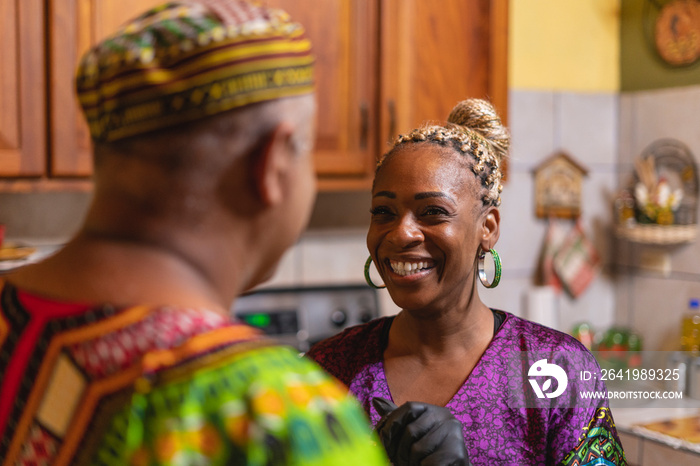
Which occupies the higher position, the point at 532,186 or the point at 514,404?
the point at 532,186

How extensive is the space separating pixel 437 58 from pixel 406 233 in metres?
1.15

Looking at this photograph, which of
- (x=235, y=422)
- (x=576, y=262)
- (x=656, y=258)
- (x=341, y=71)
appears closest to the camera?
(x=235, y=422)

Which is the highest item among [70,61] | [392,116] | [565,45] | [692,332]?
[565,45]

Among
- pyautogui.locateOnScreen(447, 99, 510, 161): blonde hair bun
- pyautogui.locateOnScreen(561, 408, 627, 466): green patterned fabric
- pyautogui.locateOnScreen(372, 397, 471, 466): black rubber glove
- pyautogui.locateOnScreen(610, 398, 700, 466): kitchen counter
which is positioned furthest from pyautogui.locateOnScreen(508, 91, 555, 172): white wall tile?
pyautogui.locateOnScreen(372, 397, 471, 466): black rubber glove

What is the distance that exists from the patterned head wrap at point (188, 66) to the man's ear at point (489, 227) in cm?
67

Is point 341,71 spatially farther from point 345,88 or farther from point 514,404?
point 514,404

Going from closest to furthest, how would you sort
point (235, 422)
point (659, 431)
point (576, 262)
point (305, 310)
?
point (235, 422) → point (659, 431) → point (305, 310) → point (576, 262)

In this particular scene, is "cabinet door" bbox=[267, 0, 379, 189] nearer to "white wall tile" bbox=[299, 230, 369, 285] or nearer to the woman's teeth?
"white wall tile" bbox=[299, 230, 369, 285]

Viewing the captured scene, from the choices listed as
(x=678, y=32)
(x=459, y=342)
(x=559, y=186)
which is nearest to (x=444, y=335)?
(x=459, y=342)

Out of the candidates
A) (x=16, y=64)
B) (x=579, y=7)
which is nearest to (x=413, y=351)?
(x=16, y=64)

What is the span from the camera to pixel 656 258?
2.48m

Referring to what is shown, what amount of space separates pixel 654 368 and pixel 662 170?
0.65 metres

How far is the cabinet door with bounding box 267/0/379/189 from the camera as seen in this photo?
78.0 inches

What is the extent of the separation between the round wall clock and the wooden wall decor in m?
0.46
